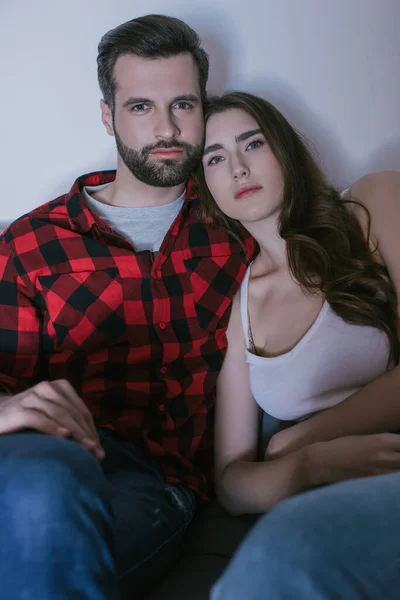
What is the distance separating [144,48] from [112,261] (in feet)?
1.65

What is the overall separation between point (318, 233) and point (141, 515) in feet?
2.45

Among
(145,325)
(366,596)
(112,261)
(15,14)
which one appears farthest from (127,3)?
(366,596)

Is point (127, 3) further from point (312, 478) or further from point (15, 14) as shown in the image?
point (312, 478)

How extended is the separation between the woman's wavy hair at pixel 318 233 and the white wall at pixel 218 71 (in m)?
0.33

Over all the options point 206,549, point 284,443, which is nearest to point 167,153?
point 284,443

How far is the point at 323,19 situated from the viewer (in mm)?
1642

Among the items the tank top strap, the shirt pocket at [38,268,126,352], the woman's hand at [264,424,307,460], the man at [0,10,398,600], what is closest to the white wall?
the man at [0,10,398,600]

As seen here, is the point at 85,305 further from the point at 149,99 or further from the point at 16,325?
the point at 149,99

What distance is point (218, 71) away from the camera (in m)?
1.66

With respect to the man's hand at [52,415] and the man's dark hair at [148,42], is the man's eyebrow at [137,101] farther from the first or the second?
the man's hand at [52,415]

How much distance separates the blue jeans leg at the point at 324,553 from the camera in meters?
0.51

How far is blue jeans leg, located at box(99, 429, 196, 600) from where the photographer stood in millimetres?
1006

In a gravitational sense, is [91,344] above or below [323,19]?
below

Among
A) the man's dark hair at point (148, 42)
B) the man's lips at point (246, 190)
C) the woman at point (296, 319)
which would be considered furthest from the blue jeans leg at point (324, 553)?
the man's dark hair at point (148, 42)
